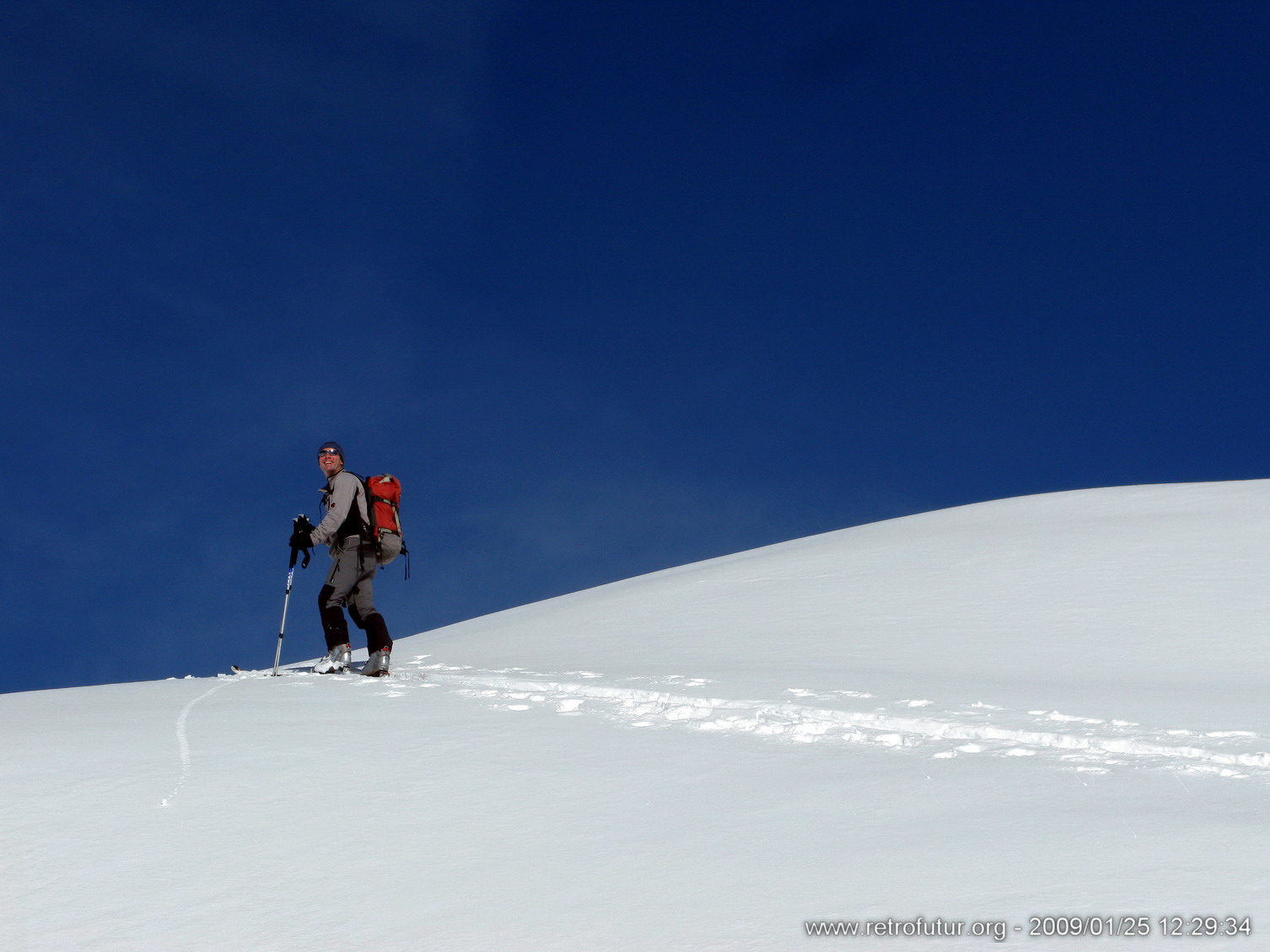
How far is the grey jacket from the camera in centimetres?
792

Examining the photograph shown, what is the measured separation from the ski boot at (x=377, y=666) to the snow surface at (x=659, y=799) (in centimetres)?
14

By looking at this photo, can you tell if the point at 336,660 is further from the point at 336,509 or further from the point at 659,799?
the point at 659,799

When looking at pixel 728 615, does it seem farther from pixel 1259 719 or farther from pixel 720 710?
pixel 1259 719

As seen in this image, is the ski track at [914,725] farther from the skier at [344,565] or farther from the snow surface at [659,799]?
the skier at [344,565]

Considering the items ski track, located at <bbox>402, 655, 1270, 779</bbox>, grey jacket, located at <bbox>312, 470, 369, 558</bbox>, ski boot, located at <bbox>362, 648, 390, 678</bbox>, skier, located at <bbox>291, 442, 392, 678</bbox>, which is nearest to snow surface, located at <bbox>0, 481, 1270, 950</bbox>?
ski track, located at <bbox>402, 655, 1270, 779</bbox>

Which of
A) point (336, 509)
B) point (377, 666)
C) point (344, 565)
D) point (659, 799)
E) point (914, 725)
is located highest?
point (336, 509)

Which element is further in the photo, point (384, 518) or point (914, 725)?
point (384, 518)

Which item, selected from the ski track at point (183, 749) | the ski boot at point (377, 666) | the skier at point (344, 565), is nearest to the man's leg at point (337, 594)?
the skier at point (344, 565)

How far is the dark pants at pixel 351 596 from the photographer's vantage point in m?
8.07

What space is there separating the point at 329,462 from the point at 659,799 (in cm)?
511

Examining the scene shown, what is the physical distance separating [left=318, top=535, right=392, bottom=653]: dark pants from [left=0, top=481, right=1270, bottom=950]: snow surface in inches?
18.3

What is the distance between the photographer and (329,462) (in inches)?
318

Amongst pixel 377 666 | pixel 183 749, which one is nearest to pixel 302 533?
pixel 377 666

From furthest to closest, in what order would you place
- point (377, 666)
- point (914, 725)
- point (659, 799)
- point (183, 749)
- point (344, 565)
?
1. point (344, 565)
2. point (377, 666)
3. point (914, 725)
4. point (183, 749)
5. point (659, 799)
